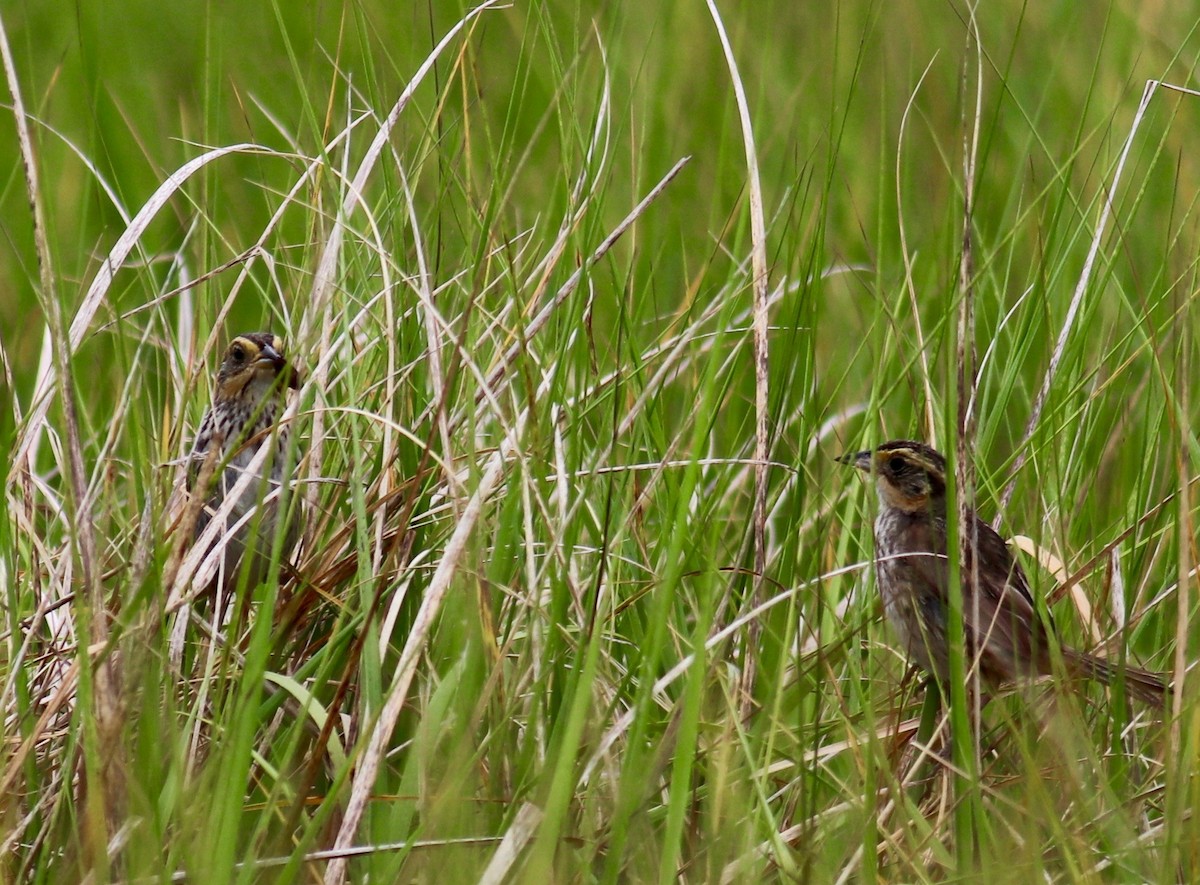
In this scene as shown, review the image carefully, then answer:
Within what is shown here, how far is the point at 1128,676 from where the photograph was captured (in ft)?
10.8

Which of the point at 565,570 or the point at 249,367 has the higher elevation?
the point at 565,570

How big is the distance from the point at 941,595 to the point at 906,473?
611 mm

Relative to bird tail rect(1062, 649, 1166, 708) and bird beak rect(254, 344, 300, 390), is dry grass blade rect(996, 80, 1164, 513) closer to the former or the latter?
bird tail rect(1062, 649, 1166, 708)

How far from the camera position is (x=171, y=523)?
3.80 m

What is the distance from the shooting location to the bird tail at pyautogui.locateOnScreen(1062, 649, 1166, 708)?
3.25 meters

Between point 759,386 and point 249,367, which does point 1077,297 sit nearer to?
point 759,386

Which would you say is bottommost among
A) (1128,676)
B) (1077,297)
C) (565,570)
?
(1128,676)

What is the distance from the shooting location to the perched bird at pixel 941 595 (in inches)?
132

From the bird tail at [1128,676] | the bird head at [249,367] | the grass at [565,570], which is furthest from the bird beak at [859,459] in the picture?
the bird head at [249,367]

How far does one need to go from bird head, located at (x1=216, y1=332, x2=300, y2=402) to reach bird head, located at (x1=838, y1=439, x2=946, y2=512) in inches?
60.7

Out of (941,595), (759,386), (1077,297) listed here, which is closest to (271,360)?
(759,386)

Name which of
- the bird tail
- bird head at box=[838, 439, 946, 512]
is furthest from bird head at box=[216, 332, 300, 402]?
the bird tail

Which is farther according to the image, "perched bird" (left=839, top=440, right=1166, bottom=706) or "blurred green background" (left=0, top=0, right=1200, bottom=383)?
"blurred green background" (left=0, top=0, right=1200, bottom=383)

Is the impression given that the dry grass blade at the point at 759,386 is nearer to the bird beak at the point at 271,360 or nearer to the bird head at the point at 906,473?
the bird head at the point at 906,473
